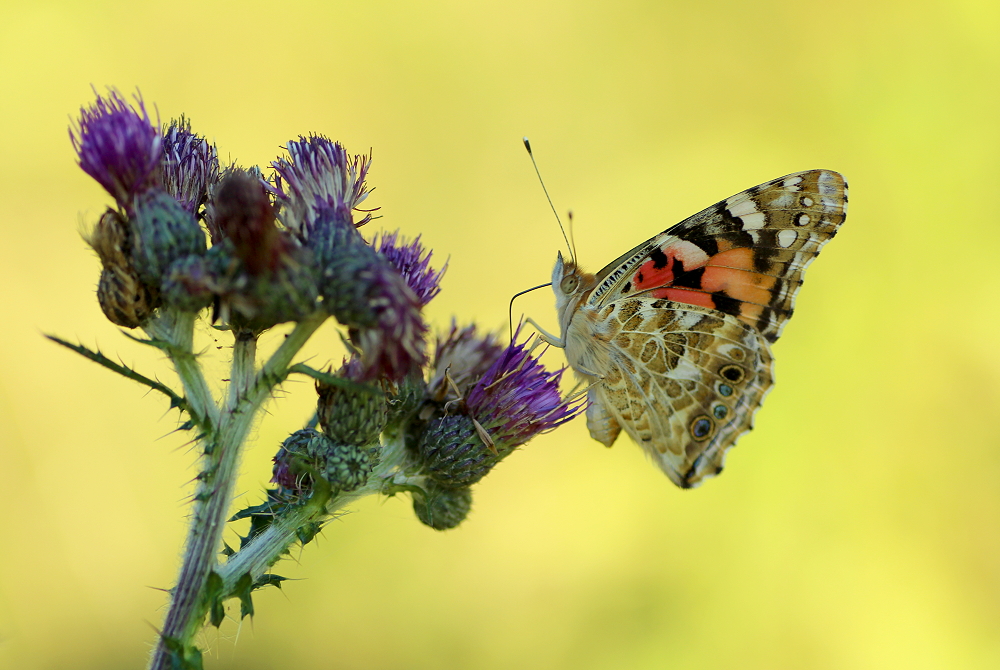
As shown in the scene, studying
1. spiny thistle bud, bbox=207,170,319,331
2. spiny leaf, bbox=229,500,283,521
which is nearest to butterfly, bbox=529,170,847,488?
spiny leaf, bbox=229,500,283,521

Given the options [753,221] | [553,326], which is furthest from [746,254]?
[553,326]

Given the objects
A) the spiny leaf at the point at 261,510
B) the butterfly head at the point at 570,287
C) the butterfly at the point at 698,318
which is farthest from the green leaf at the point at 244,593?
the butterfly head at the point at 570,287

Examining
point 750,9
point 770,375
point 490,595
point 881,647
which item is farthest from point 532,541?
point 750,9

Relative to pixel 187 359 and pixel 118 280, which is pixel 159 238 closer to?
pixel 118 280

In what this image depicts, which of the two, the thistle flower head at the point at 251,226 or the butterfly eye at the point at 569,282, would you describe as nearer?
the thistle flower head at the point at 251,226

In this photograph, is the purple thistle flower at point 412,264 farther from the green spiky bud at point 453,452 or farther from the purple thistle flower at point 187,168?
the purple thistle flower at point 187,168

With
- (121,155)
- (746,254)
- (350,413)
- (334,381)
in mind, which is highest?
(121,155)
